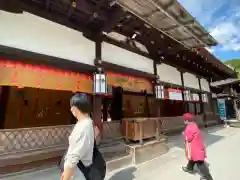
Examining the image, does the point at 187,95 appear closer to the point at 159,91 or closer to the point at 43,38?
the point at 159,91

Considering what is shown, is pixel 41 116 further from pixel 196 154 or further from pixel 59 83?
pixel 196 154

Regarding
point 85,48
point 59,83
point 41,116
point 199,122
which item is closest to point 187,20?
point 85,48

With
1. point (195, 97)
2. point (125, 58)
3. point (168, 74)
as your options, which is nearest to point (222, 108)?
point (195, 97)

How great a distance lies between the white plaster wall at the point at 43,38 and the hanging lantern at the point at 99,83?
0.55 m

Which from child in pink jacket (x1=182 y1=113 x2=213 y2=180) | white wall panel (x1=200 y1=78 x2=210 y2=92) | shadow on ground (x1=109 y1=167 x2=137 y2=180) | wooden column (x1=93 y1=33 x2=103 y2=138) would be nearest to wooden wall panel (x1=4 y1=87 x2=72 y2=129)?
wooden column (x1=93 y1=33 x2=103 y2=138)

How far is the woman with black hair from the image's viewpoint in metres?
1.73

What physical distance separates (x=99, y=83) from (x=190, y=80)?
8604 mm

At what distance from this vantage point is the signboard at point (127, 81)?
6.06 metres

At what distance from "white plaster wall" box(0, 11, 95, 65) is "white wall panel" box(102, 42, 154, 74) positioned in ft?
2.01

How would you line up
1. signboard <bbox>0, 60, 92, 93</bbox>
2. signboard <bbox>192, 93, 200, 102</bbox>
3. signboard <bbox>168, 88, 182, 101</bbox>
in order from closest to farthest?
signboard <bbox>0, 60, 92, 93</bbox>
signboard <bbox>168, 88, 182, 101</bbox>
signboard <bbox>192, 93, 200, 102</bbox>

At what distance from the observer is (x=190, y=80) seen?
11.7 meters

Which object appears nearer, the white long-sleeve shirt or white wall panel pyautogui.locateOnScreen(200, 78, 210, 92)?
the white long-sleeve shirt

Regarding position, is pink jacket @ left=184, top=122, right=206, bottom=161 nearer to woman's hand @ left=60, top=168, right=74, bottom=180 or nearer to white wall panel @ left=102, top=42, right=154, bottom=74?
woman's hand @ left=60, top=168, right=74, bottom=180

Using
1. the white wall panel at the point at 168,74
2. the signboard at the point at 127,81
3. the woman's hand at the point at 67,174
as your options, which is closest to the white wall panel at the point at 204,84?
Result: the white wall panel at the point at 168,74
